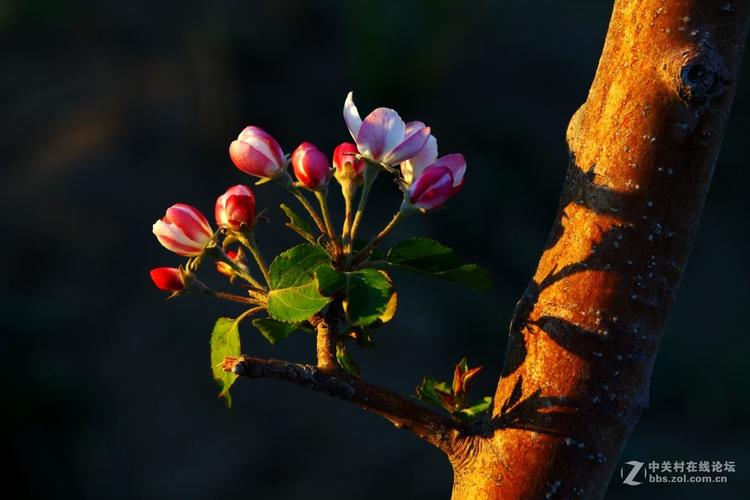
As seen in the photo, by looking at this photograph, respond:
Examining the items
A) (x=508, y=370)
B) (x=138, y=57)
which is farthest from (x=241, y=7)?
(x=508, y=370)

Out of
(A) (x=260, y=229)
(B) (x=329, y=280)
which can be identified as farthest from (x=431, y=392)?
A: (A) (x=260, y=229)

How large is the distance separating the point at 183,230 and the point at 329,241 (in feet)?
0.31

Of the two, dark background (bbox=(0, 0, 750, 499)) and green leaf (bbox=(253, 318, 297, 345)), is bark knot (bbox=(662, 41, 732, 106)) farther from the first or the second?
dark background (bbox=(0, 0, 750, 499))

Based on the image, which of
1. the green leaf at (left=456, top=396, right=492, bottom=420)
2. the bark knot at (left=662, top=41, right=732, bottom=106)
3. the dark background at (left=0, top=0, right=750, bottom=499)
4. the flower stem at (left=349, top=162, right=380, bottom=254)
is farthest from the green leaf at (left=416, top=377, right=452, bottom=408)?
the dark background at (left=0, top=0, right=750, bottom=499)

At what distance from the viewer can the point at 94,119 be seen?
3.31 metres

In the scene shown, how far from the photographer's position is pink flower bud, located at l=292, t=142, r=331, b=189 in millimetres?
630

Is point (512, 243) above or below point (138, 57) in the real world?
below

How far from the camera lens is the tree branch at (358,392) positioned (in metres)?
0.57

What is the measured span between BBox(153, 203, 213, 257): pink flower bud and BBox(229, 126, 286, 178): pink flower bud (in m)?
0.04

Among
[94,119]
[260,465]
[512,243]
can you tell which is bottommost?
[260,465]

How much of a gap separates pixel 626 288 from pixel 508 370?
0.32 ft

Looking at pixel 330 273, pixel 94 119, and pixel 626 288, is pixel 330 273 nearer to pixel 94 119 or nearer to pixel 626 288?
pixel 626 288

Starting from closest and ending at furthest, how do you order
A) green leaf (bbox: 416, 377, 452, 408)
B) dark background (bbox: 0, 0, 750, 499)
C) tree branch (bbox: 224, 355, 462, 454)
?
tree branch (bbox: 224, 355, 462, 454)
green leaf (bbox: 416, 377, 452, 408)
dark background (bbox: 0, 0, 750, 499)

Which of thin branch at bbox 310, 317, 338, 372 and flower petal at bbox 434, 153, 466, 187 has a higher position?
flower petal at bbox 434, 153, 466, 187
